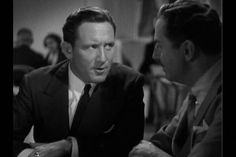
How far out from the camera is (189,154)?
2.26 metres

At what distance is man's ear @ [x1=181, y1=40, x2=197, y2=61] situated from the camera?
7.48 feet

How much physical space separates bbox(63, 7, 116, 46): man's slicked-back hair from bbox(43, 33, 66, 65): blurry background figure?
2.5 inches

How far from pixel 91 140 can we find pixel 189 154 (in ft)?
1.71

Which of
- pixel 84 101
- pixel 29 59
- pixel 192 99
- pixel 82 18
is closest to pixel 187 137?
pixel 192 99

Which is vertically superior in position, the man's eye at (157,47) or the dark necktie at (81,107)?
the man's eye at (157,47)

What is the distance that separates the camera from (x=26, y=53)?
237 cm

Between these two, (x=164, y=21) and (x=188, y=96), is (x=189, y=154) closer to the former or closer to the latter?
(x=188, y=96)

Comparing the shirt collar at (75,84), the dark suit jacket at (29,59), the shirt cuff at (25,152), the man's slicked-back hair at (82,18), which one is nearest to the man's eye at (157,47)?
the man's slicked-back hair at (82,18)

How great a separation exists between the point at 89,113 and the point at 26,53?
475mm

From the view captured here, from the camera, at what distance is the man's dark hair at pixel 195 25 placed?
2.27 m

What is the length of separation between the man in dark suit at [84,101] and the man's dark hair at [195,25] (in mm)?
303

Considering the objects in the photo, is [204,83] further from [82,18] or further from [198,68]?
[82,18]

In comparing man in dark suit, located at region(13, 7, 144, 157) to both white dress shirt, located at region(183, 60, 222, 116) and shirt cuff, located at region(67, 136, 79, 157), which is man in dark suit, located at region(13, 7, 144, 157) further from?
white dress shirt, located at region(183, 60, 222, 116)

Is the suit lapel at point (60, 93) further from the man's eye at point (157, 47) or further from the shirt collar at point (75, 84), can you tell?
the man's eye at point (157, 47)
